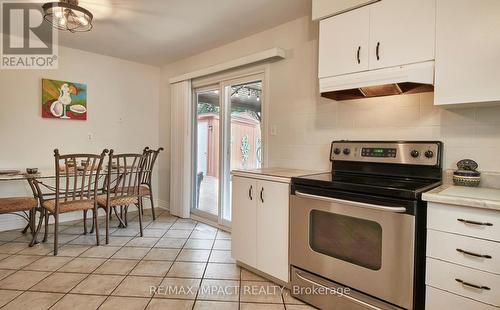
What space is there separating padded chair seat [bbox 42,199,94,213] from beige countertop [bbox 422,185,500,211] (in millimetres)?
3021

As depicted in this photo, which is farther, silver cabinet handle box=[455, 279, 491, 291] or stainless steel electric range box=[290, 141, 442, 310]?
stainless steel electric range box=[290, 141, 442, 310]

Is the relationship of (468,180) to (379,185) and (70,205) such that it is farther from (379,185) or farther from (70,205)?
(70,205)

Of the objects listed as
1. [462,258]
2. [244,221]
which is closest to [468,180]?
[462,258]

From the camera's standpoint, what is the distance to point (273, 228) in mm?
2184

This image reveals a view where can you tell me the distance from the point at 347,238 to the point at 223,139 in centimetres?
227

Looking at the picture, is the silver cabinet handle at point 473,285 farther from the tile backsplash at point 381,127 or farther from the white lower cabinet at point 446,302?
the tile backsplash at point 381,127

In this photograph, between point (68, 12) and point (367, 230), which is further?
point (68, 12)

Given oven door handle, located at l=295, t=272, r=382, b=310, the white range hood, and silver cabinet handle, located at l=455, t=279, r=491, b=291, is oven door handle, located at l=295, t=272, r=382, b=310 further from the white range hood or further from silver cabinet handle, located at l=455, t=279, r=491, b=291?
the white range hood

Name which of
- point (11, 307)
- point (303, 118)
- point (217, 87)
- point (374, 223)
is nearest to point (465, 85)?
point (374, 223)

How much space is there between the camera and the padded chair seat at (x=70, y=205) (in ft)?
9.23

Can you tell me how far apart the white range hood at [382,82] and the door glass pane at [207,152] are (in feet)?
6.43

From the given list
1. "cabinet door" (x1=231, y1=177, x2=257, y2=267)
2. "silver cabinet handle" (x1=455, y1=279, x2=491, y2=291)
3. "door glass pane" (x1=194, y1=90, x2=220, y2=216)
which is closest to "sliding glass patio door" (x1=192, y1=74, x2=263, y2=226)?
"door glass pane" (x1=194, y1=90, x2=220, y2=216)

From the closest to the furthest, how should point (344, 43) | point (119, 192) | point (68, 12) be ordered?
1. point (344, 43)
2. point (68, 12)
3. point (119, 192)

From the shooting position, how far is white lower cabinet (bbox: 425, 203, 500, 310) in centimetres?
131
